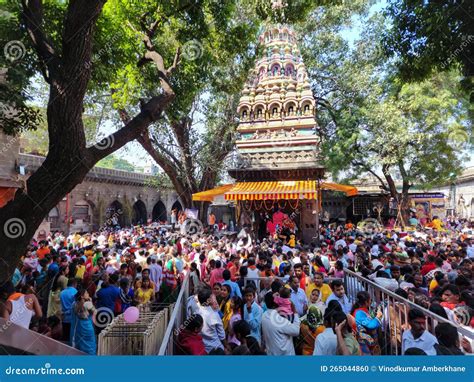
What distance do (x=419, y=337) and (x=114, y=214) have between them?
90.3 feet

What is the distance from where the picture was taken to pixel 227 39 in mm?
9133

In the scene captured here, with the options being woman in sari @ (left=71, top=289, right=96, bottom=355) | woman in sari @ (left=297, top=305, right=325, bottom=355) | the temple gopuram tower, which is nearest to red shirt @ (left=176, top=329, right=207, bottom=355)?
woman in sari @ (left=297, top=305, right=325, bottom=355)

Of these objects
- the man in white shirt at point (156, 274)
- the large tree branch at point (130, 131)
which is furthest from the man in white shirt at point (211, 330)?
the man in white shirt at point (156, 274)

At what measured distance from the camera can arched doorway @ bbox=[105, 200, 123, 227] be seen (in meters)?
26.9

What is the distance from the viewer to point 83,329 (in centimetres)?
457

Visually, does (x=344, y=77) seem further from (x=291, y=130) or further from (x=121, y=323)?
(x=121, y=323)

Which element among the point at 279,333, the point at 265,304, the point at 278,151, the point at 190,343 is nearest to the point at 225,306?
the point at 265,304

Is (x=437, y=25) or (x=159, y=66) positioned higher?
(x=437, y=25)

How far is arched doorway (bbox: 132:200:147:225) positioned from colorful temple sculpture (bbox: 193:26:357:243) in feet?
59.4

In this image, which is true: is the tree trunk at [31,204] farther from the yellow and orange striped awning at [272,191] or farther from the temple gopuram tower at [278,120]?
the temple gopuram tower at [278,120]

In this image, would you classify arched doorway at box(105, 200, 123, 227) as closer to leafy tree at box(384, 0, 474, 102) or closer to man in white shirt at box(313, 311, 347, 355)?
leafy tree at box(384, 0, 474, 102)

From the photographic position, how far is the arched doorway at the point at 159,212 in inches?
1388

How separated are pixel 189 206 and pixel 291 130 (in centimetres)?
803

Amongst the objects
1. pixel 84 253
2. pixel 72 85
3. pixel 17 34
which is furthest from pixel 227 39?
pixel 84 253
